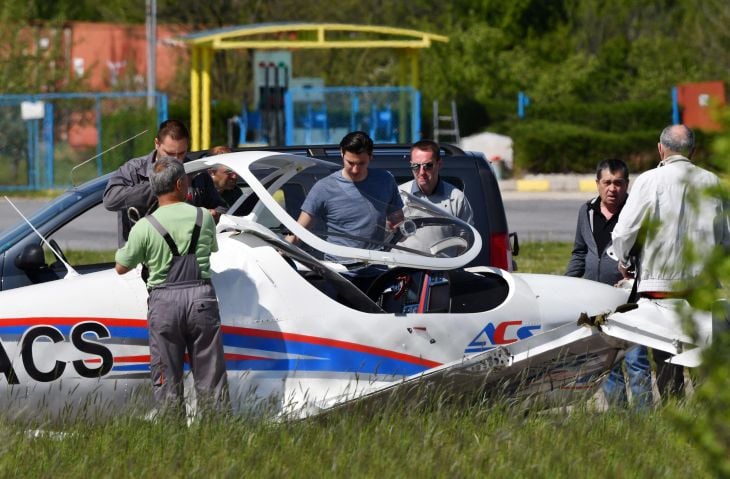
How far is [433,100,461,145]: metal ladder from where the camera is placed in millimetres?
31406

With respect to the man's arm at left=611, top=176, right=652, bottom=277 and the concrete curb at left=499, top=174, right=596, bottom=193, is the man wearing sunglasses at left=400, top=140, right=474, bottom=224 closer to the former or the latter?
the man's arm at left=611, top=176, right=652, bottom=277

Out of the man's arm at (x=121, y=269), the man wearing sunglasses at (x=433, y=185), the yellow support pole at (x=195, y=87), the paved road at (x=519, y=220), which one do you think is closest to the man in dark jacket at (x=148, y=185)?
the man's arm at (x=121, y=269)

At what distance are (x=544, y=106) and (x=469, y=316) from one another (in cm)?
2719

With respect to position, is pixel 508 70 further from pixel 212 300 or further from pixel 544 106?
pixel 212 300

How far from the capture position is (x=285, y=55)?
30.0m

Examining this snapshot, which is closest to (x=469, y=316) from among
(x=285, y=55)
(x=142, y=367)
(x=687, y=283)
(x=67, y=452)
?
(x=142, y=367)

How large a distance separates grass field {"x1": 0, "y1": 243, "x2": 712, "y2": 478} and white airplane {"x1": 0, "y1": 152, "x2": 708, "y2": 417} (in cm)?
20

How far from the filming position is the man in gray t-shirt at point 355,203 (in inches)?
262

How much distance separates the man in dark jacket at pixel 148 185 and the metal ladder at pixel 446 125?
937 inches

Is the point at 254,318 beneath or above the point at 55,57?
beneath

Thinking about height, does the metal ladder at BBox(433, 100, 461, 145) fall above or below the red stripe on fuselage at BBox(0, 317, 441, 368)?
above

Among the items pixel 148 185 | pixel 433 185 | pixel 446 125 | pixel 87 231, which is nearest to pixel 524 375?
pixel 433 185

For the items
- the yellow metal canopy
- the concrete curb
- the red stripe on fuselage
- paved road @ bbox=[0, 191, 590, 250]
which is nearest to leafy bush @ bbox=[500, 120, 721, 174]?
the concrete curb

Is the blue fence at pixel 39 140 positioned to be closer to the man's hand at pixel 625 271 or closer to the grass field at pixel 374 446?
the man's hand at pixel 625 271
